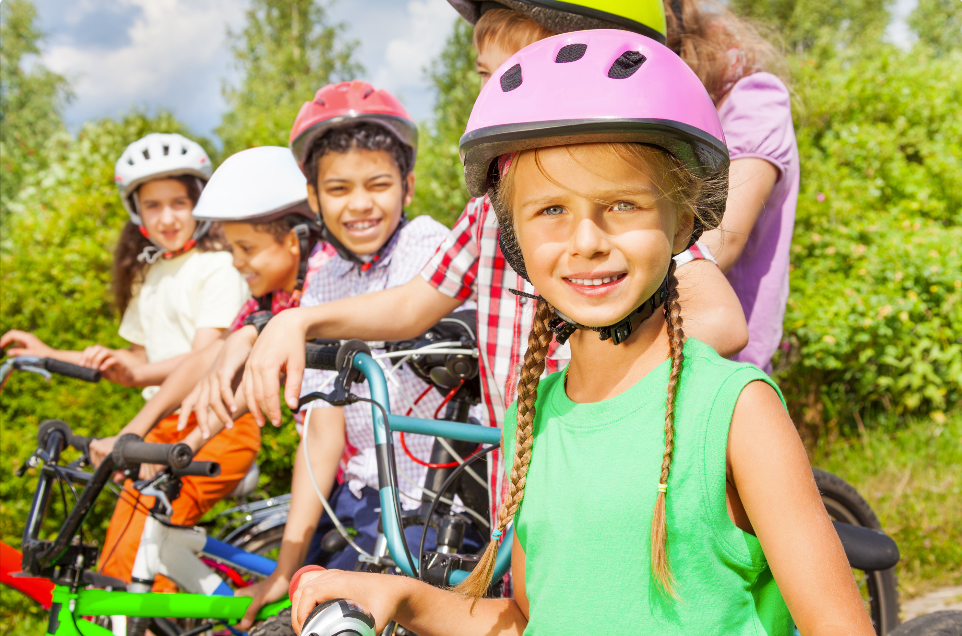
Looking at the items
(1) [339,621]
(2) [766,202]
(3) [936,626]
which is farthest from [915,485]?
(1) [339,621]

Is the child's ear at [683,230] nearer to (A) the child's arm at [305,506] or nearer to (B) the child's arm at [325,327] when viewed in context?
(B) the child's arm at [325,327]

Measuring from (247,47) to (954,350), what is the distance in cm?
2758

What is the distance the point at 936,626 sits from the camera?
6.00 ft

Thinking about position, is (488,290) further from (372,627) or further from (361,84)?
(361,84)

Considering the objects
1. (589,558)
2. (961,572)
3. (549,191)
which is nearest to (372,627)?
(589,558)

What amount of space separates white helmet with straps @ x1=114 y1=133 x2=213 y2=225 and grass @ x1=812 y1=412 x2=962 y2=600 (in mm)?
4411

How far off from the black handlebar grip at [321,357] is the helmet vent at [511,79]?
85 centimetres

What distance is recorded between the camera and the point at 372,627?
3.34 ft

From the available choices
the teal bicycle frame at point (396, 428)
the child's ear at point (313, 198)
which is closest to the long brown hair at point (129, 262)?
the child's ear at point (313, 198)

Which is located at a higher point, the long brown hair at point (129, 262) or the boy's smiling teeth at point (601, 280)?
the long brown hair at point (129, 262)

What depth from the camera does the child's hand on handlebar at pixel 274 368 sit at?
1.72m

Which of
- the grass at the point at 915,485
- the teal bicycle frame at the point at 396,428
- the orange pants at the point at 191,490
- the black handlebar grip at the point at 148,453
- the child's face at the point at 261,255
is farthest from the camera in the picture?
the grass at the point at 915,485

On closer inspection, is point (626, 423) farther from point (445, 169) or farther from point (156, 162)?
point (445, 169)

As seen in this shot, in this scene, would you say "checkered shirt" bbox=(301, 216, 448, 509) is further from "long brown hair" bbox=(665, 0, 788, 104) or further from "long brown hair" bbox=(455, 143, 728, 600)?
"long brown hair" bbox=(665, 0, 788, 104)
